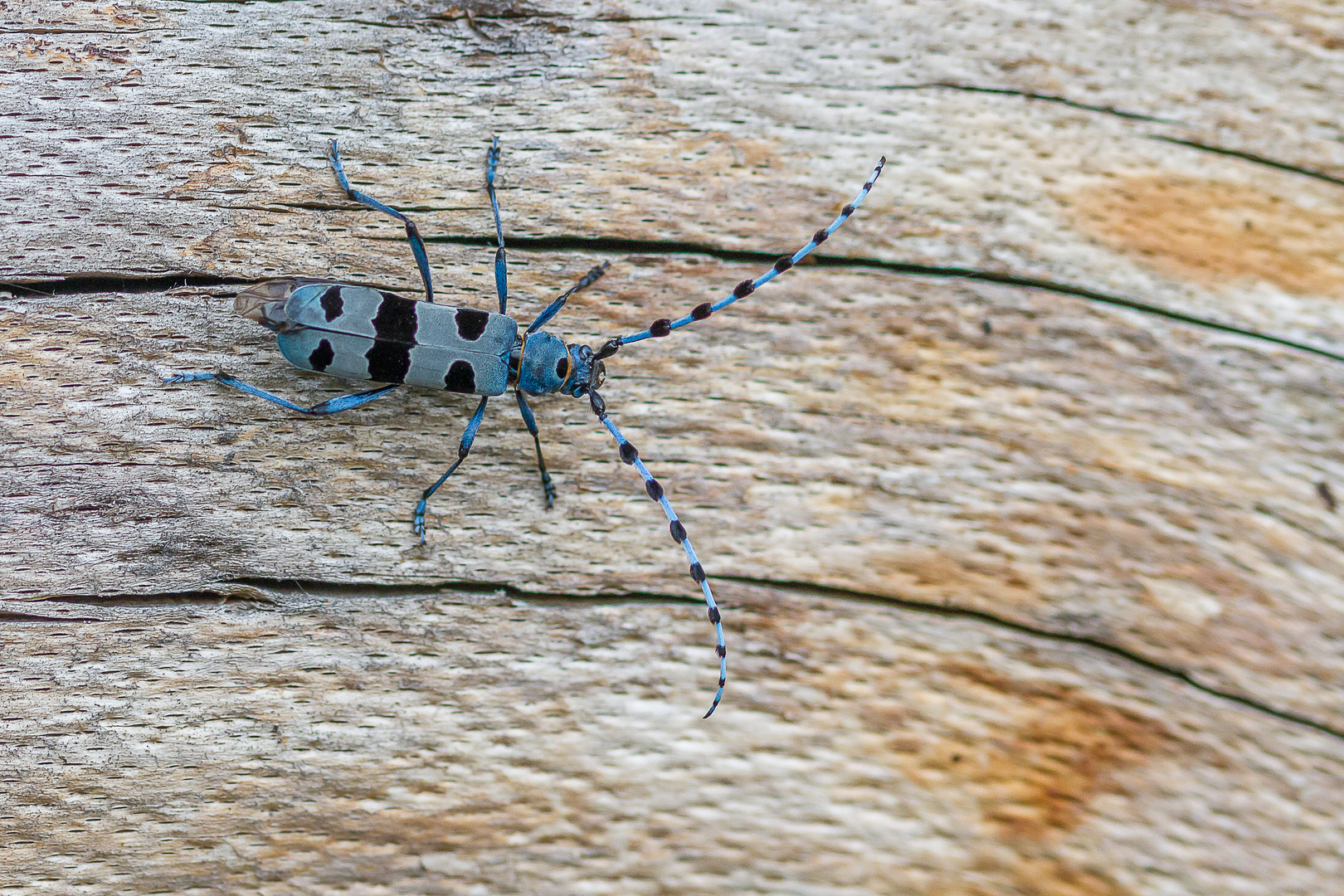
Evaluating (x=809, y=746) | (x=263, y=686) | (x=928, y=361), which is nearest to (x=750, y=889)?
(x=809, y=746)

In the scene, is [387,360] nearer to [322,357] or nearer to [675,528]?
[322,357]

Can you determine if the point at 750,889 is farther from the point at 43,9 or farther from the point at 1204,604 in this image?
the point at 43,9

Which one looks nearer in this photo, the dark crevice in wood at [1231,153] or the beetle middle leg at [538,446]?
the beetle middle leg at [538,446]

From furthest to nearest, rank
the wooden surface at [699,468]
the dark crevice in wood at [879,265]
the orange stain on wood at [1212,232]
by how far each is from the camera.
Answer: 1. the orange stain on wood at [1212,232]
2. the dark crevice in wood at [879,265]
3. the wooden surface at [699,468]

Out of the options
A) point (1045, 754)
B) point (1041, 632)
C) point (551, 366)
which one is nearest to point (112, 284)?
point (551, 366)

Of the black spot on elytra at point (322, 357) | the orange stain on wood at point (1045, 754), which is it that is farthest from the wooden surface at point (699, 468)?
the black spot on elytra at point (322, 357)

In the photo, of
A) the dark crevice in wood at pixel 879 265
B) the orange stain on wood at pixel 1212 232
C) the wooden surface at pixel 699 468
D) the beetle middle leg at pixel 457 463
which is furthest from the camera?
the orange stain on wood at pixel 1212 232

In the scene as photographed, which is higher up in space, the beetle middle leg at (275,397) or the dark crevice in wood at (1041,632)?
the beetle middle leg at (275,397)

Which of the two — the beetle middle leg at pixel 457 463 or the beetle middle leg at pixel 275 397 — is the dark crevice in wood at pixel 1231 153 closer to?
the beetle middle leg at pixel 457 463
